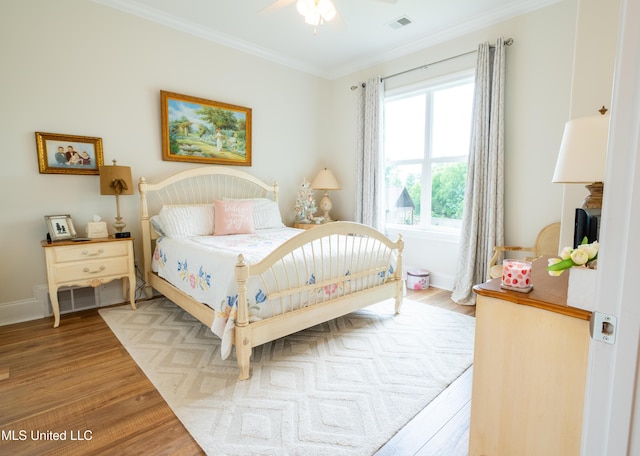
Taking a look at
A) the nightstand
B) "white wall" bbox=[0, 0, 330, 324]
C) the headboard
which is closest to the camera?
the nightstand

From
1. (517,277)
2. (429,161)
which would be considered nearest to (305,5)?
(517,277)

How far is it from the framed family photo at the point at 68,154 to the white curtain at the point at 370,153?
3.02 m

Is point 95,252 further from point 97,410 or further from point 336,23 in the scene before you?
point 336,23

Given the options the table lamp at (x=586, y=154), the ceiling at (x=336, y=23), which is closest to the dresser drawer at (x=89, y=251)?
the ceiling at (x=336, y=23)

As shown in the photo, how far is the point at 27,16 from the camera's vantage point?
9.07 ft

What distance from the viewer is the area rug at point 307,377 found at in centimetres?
158

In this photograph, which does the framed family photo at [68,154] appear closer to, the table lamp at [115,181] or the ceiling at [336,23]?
the table lamp at [115,181]

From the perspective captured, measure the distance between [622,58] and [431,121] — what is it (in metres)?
3.62

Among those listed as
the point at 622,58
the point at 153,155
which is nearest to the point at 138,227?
the point at 153,155

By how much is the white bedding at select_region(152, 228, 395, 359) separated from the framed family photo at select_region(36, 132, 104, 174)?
0.99 metres

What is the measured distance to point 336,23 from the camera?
2529mm

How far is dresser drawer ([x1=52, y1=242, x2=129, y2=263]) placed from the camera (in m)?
2.69

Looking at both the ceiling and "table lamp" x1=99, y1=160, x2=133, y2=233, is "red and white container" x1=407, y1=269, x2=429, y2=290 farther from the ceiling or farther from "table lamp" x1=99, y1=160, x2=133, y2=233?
"table lamp" x1=99, y1=160, x2=133, y2=233

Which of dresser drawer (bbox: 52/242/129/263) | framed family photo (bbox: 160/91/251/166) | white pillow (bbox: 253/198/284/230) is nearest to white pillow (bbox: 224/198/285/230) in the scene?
white pillow (bbox: 253/198/284/230)
